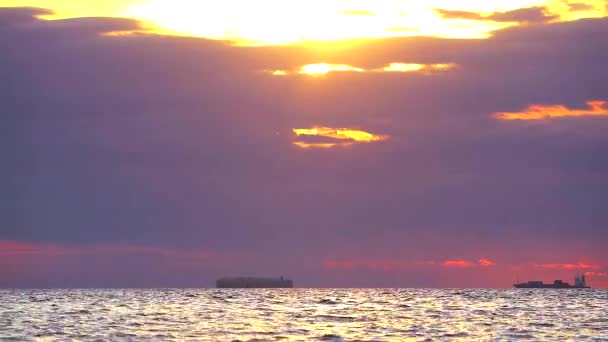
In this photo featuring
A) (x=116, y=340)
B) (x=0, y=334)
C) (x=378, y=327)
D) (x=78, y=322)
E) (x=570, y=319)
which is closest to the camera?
(x=116, y=340)

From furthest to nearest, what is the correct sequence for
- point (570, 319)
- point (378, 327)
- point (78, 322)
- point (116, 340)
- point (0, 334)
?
point (570, 319), point (78, 322), point (378, 327), point (0, 334), point (116, 340)

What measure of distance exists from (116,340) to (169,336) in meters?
6.16

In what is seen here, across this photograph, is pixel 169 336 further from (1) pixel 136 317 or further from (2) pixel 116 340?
(1) pixel 136 317

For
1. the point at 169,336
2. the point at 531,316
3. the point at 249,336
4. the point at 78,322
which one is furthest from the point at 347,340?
the point at 531,316

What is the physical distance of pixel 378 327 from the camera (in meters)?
108

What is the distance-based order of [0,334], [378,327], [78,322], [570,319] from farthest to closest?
[570,319] < [78,322] < [378,327] < [0,334]

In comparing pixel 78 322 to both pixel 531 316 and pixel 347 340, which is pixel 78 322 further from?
pixel 531 316

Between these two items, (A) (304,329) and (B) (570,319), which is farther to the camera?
(B) (570,319)

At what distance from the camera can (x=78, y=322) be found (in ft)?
391

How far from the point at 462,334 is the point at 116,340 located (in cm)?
3093

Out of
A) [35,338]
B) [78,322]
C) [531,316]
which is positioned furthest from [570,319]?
[35,338]

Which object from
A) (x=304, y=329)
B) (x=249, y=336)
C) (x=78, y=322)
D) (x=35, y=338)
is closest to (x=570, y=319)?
(x=304, y=329)

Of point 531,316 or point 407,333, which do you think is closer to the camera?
point 407,333

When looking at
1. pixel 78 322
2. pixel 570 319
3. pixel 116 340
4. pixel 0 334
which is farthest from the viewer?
pixel 570 319
